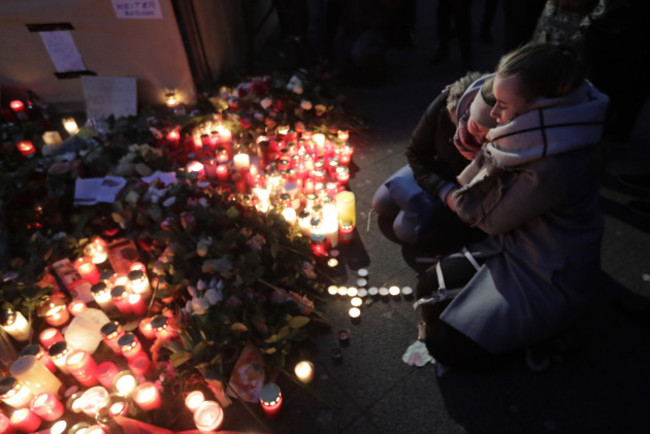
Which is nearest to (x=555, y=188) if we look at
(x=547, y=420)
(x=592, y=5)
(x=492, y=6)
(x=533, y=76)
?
(x=533, y=76)

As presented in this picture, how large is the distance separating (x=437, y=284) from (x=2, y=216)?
337cm

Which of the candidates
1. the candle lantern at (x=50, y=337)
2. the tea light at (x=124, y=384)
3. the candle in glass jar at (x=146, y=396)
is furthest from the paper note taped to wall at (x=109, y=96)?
the candle in glass jar at (x=146, y=396)

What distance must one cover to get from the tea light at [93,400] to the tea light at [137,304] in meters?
0.59

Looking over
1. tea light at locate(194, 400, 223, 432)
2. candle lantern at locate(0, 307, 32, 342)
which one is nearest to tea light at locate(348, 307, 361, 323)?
tea light at locate(194, 400, 223, 432)

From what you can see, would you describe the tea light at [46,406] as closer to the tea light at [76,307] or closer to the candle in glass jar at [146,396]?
the candle in glass jar at [146,396]

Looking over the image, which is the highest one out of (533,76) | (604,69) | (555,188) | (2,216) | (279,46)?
(533,76)

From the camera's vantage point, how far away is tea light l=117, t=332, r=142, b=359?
2.32 m

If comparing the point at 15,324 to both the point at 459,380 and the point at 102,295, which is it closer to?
the point at 102,295

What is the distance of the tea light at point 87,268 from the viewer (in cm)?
284

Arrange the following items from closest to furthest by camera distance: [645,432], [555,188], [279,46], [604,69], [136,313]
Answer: [555,188] < [645,432] < [136,313] < [604,69] < [279,46]

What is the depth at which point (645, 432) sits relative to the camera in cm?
206

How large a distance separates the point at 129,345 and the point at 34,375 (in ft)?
1.64

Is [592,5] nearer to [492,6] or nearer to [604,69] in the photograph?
[604,69]

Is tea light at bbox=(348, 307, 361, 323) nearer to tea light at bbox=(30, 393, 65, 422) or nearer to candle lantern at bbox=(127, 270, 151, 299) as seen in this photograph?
candle lantern at bbox=(127, 270, 151, 299)
